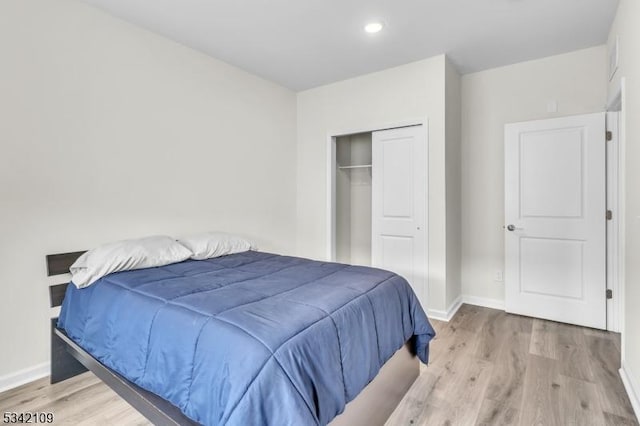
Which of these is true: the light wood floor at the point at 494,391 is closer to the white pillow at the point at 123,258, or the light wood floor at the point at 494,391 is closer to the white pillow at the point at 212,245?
the white pillow at the point at 123,258

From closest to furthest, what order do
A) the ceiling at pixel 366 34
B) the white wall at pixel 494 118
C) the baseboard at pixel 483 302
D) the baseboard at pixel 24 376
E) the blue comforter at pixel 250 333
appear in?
the blue comforter at pixel 250 333 → the baseboard at pixel 24 376 → the ceiling at pixel 366 34 → the white wall at pixel 494 118 → the baseboard at pixel 483 302

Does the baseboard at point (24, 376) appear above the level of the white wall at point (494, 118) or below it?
below

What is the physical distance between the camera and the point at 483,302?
3633 millimetres

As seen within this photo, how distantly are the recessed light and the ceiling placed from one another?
5 cm

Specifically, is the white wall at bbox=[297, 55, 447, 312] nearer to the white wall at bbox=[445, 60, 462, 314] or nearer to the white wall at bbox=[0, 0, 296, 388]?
the white wall at bbox=[445, 60, 462, 314]

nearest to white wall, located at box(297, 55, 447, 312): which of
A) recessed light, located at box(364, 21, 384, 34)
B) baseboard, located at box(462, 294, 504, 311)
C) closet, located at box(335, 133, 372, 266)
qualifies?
closet, located at box(335, 133, 372, 266)

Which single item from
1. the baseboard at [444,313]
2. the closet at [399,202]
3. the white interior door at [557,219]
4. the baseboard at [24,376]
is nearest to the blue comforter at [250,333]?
the baseboard at [24,376]

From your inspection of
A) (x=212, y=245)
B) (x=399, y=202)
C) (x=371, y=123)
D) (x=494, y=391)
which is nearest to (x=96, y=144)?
(x=212, y=245)

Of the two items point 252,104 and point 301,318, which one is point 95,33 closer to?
point 252,104

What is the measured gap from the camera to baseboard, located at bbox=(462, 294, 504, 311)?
3529 mm

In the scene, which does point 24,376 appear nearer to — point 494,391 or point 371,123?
point 494,391

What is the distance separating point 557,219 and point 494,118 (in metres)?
1.23

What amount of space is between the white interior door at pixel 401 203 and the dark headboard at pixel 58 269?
2808 millimetres

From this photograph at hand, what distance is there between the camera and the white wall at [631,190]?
188cm
